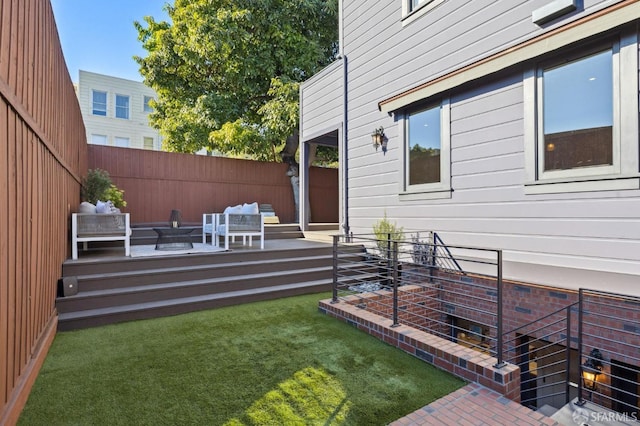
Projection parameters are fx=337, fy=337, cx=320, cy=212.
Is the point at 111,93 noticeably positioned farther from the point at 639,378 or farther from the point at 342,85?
the point at 639,378

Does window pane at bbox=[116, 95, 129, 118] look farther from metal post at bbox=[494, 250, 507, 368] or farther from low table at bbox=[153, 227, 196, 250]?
metal post at bbox=[494, 250, 507, 368]

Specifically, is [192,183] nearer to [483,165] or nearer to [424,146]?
[424,146]

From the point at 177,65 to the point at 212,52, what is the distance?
6.33ft

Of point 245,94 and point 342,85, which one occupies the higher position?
point 245,94

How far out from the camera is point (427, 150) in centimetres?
525

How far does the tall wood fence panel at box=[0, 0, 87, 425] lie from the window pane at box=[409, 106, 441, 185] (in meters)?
4.66

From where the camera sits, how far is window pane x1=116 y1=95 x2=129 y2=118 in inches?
639

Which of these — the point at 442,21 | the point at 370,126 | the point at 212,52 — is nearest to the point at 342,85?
the point at 370,126

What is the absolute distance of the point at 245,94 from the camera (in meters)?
11.7

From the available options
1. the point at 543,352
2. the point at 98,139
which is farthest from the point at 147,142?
the point at 543,352

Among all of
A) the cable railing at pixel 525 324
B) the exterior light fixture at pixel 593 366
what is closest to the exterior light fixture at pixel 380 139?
the cable railing at pixel 525 324

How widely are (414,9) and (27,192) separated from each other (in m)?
5.58

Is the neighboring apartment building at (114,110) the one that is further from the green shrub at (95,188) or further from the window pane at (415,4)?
the window pane at (415,4)

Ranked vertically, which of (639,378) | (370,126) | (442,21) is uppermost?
(442,21)
